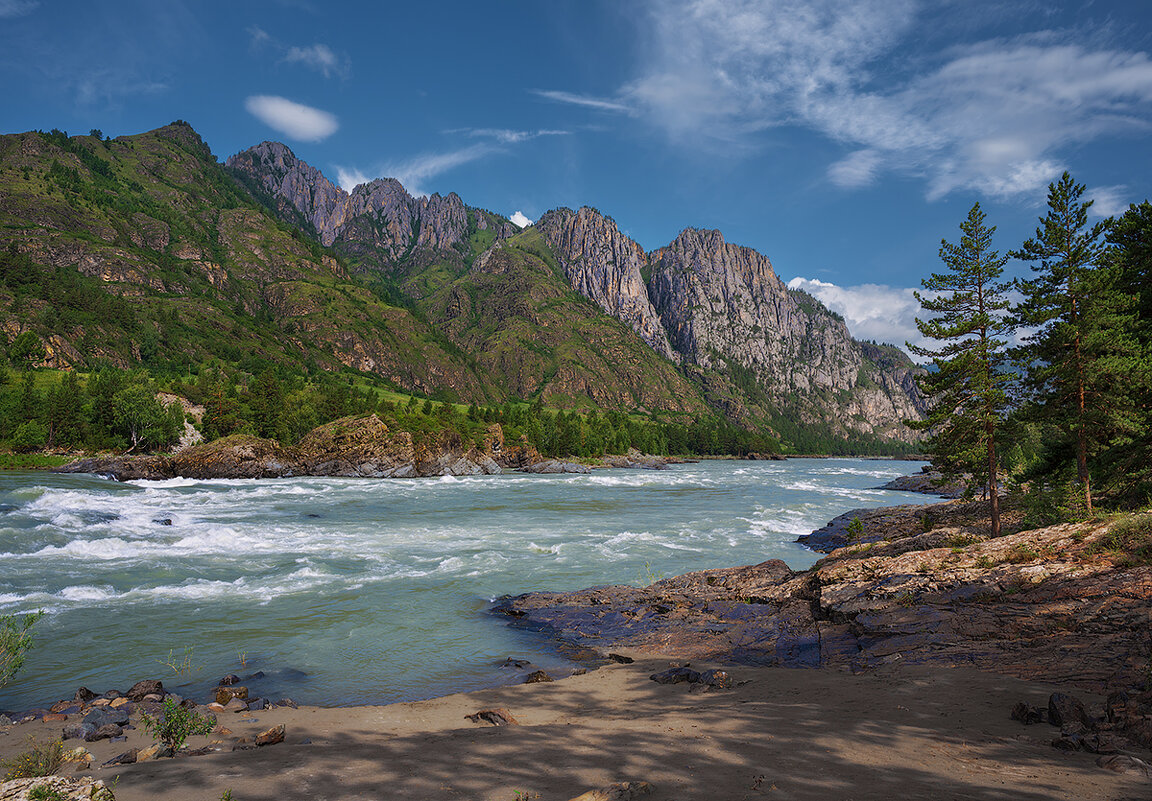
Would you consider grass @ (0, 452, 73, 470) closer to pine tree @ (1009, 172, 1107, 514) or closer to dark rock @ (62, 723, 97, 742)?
dark rock @ (62, 723, 97, 742)

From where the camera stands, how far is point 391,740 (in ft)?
27.9

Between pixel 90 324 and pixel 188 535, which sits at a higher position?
pixel 90 324

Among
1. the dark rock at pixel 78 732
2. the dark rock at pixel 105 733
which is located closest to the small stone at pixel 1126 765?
the dark rock at pixel 105 733

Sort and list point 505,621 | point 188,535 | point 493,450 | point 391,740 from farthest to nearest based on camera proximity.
A: 1. point 493,450
2. point 188,535
3. point 505,621
4. point 391,740

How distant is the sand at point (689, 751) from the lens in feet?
19.1

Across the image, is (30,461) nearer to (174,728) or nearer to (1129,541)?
(174,728)

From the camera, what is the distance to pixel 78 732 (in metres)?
9.35

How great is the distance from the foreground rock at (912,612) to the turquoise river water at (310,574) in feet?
11.8

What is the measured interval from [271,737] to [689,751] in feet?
22.8

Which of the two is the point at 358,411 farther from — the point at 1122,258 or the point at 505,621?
the point at 1122,258

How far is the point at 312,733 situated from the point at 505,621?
30.5 ft

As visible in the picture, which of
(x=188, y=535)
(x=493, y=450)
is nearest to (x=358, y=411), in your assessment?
(x=493, y=450)

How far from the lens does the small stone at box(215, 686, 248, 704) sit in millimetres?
11383

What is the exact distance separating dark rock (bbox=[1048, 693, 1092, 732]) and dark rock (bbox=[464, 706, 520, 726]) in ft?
27.3
